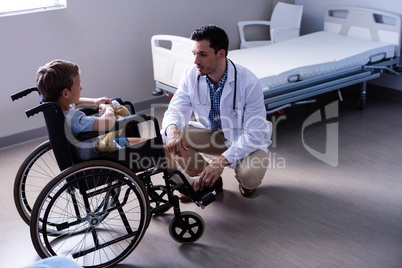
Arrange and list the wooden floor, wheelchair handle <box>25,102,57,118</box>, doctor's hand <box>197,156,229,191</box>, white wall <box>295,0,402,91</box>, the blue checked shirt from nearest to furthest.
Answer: wheelchair handle <box>25,102,57,118</box>
the wooden floor
doctor's hand <box>197,156,229,191</box>
the blue checked shirt
white wall <box>295,0,402,91</box>

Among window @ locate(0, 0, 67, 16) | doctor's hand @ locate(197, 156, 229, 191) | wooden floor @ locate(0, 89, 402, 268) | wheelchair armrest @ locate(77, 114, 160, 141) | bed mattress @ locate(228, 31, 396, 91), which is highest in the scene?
window @ locate(0, 0, 67, 16)

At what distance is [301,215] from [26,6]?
2.57 metres

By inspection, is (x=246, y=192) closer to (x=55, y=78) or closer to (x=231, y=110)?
(x=231, y=110)

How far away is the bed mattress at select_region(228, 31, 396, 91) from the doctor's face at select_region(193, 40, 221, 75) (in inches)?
35.6

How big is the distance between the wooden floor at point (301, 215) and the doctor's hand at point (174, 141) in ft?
1.33

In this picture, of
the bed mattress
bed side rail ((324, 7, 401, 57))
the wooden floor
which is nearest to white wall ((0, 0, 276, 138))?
the wooden floor

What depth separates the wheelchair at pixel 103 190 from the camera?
2.06 m

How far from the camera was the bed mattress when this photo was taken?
11.9ft

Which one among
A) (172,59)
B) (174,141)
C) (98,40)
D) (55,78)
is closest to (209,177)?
(174,141)

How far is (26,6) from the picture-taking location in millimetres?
3729

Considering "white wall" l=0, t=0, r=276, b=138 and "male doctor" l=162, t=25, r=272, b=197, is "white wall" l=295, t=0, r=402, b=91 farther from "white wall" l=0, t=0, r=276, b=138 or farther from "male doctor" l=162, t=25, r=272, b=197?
"male doctor" l=162, t=25, r=272, b=197

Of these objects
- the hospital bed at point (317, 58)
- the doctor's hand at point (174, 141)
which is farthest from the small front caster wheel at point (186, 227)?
the hospital bed at point (317, 58)

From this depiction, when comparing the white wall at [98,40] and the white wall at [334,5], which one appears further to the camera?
the white wall at [334,5]

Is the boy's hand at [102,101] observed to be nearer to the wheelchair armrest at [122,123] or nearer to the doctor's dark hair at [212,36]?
the wheelchair armrest at [122,123]
